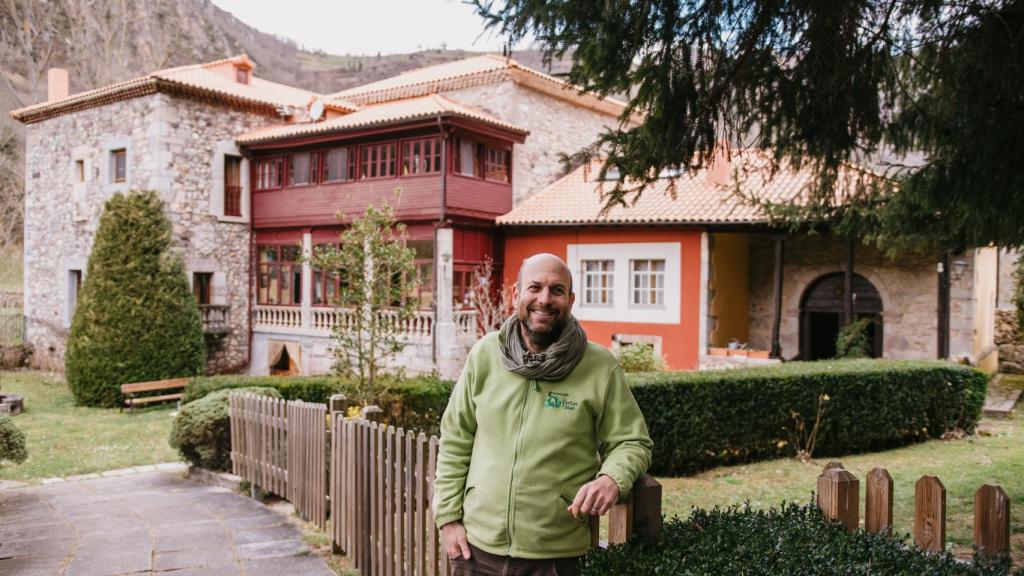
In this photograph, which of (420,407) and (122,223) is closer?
(420,407)

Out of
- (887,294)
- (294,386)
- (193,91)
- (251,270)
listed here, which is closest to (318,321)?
(251,270)

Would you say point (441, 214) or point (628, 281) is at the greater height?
point (441, 214)

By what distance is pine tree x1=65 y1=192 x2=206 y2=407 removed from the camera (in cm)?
1522

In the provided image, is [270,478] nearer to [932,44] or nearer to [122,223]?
[932,44]

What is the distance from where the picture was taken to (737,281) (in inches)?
700

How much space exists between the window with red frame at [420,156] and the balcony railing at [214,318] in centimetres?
615

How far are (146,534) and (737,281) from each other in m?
14.9

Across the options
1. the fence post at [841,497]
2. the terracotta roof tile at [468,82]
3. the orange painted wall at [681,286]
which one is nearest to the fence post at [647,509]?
the fence post at [841,497]

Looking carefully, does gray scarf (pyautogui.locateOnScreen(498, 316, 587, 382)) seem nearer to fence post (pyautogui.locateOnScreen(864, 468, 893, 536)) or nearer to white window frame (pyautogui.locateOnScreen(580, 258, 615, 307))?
fence post (pyautogui.locateOnScreen(864, 468, 893, 536))

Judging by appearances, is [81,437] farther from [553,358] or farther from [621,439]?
[621,439]

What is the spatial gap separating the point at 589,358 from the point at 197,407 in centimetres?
646

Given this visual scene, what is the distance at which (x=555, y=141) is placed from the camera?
2142 cm

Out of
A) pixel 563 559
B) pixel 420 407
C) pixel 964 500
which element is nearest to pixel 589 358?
pixel 563 559

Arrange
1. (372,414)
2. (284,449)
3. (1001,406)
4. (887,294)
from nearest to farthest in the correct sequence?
(372,414)
(284,449)
(1001,406)
(887,294)
